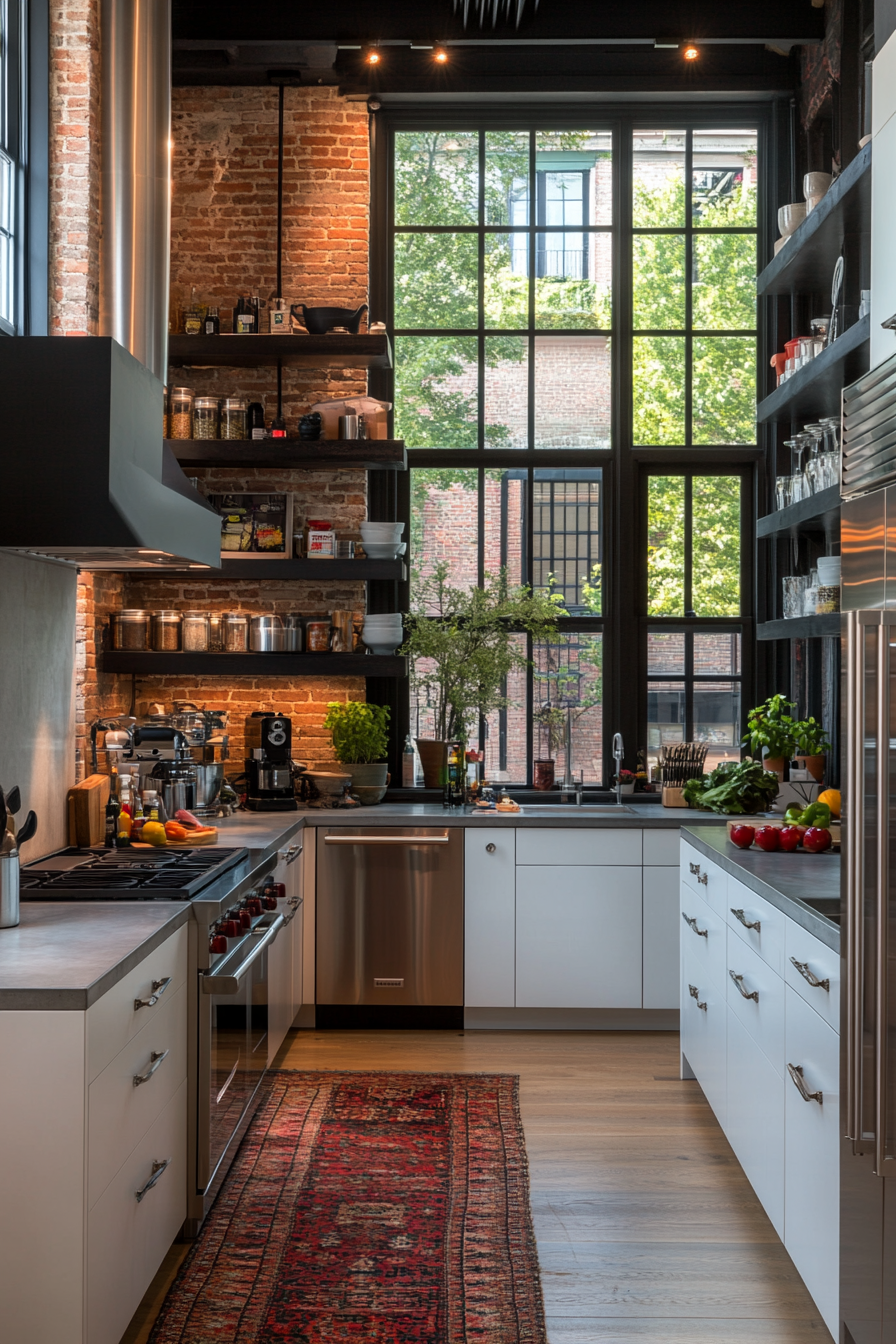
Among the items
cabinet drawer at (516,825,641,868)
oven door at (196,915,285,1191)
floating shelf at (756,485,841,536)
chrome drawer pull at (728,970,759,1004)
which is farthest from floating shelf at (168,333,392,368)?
chrome drawer pull at (728,970,759,1004)

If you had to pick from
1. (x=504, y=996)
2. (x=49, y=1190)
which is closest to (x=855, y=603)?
(x=49, y=1190)

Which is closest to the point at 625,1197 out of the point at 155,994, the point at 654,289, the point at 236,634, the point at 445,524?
the point at 155,994

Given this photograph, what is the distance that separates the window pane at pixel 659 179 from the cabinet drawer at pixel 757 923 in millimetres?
3640

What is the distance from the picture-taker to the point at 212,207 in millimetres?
5656

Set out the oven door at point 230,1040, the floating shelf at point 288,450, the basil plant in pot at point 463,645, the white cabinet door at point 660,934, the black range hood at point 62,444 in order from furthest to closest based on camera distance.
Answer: the basil plant in pot at point 463,645 → the floating shelf at point 288,450 → the white cabinet door at point 660,934 → the oven door at point 230,1040 → the black range hood at point 62,444

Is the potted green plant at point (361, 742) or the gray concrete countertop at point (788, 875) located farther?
the potted green plant at point (361, 742)

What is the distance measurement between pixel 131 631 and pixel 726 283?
3.36 meters

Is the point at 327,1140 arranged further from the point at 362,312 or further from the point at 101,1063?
the point at 362,312

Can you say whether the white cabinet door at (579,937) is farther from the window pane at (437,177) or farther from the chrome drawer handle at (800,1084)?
the window pane at (437,177)

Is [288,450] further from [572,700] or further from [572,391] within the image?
[572,700]

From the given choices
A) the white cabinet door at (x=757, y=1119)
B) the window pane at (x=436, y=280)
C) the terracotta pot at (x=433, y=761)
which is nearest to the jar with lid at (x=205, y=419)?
the window pane at (x=436, y=280)

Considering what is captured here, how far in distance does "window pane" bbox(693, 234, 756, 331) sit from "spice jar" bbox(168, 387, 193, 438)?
8.29 feet

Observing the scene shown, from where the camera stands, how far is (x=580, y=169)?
5.84 m

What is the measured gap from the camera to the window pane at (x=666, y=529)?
5.84 m
